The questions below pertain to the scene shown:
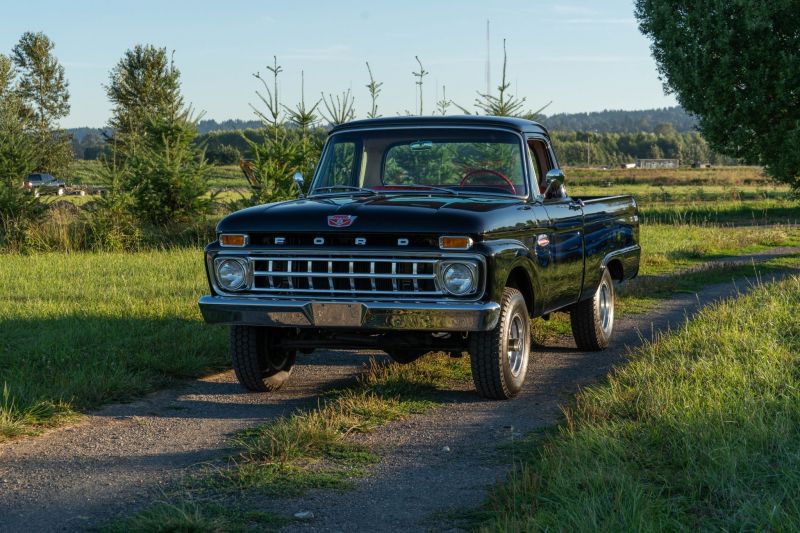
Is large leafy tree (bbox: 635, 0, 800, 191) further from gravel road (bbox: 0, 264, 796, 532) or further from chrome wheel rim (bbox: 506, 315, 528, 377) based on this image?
chrome wheel rim (bbox: 506, 315, 528, 377)

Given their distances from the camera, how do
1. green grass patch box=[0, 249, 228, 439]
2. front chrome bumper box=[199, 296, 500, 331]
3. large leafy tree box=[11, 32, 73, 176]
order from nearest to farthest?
front chrome bumper box=[199, 296, 500, 331] → green grass patch box=[0, 249, 228, 439] → large leafy tree box=[11, 32, 73, 176]

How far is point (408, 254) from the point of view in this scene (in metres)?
6.55

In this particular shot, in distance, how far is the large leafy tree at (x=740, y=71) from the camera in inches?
835

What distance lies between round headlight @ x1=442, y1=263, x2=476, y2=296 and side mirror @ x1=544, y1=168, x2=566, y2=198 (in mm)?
1868

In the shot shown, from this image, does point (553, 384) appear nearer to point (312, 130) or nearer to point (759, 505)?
point (759, 505)

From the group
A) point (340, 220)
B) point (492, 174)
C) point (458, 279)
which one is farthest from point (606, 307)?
point (340, 220)

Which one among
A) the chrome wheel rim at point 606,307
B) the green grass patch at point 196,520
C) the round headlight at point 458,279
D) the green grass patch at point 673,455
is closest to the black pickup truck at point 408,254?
the round headlight at point 458,279

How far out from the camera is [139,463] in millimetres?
5605

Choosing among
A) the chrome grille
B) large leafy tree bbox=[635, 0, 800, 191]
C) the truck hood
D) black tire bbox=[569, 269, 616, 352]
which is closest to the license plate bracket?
the chrome grille

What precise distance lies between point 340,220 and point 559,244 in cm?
217

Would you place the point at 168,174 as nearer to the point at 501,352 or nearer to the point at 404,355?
the point at 404,355

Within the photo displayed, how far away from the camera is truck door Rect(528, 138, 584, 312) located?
786 centimetres

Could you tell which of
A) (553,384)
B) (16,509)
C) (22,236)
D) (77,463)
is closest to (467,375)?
(553,384)

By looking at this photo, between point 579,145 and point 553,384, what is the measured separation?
163490 millimetres
